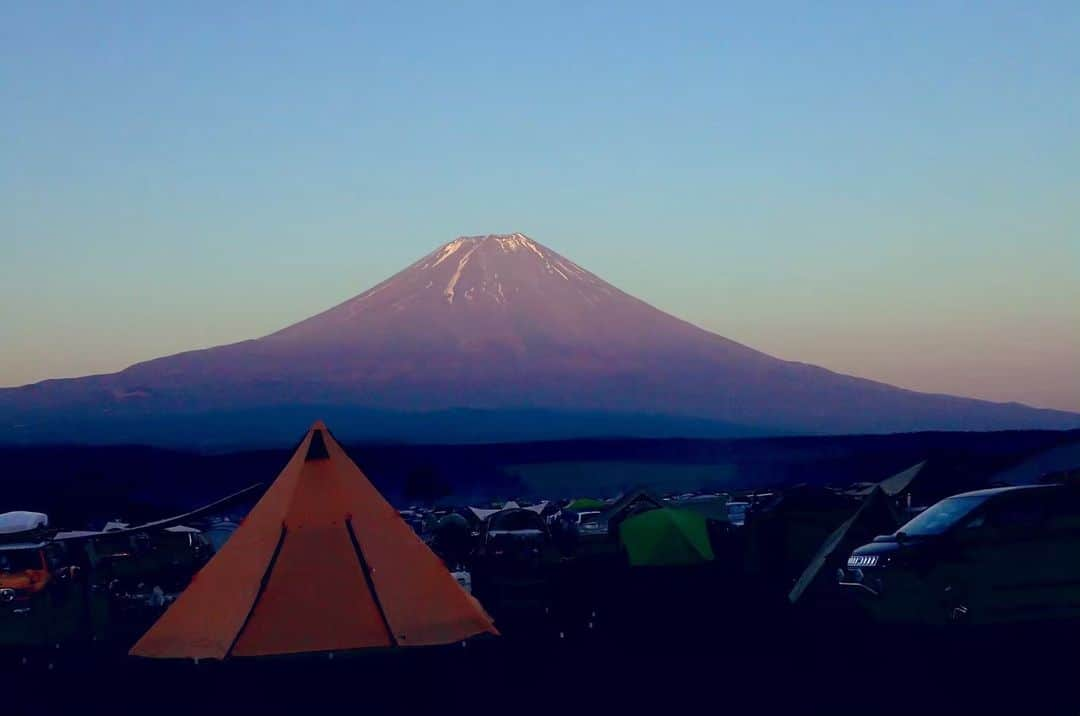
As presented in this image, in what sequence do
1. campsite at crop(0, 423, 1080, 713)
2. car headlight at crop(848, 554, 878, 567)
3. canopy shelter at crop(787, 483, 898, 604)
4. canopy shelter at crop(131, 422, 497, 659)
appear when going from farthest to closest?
1. canopy shelter at crop(787, 483, 898, 604)
2. car headlight at crop(848, 554, 878, 567)
3. canopy shelter at crop(131, 422, 497, 659)
4. campsite at crop(0, 423, 1080, 713)

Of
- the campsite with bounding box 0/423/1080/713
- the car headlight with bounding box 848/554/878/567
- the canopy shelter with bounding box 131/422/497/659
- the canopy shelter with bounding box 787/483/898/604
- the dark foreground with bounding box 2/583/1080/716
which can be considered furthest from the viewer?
the canopy shelter with bounding box 787/483/898/604

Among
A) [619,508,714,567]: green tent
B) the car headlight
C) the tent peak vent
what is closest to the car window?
the car headlight

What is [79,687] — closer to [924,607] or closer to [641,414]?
[924,607]

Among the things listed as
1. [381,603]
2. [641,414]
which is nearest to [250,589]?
[381,603]

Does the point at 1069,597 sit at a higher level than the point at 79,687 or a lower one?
higher

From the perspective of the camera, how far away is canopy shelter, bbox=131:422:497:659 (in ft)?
45.8

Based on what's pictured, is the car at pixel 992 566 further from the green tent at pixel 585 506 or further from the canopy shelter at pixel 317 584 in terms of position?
the green tent at pixel 585 506

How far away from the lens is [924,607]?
14180 millimetres

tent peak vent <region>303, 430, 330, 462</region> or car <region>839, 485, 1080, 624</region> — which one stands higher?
tent peak vent <region>303, 430, 330, 462</region>

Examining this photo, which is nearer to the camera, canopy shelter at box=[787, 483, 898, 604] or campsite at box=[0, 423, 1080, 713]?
campsite at box=[0, 423, 1080, 713]

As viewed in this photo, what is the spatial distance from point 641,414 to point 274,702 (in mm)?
101366

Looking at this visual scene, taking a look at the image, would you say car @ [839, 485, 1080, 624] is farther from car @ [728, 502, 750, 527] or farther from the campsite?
car @ [728, 502, 750, 527]

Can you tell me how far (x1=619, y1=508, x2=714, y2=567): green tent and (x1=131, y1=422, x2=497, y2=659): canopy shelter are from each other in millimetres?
13200

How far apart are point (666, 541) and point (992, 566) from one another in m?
14.1
